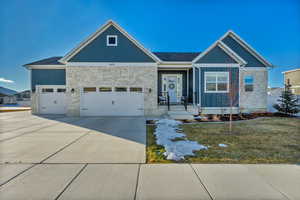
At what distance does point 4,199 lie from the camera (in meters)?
2.12

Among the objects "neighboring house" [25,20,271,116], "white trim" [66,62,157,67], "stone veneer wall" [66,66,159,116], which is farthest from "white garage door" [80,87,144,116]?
"white trim" [66,62,157,67]

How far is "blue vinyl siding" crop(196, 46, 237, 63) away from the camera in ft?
35.2

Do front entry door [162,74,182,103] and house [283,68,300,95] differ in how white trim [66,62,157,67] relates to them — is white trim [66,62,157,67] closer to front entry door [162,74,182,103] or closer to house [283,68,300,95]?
front entry door [162,74,182,103]

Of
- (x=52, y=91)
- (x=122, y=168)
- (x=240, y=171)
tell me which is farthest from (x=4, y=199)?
(x=52, y=91)

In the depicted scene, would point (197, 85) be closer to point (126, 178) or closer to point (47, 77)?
point (126, 178)

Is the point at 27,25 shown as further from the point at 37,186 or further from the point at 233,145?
the point at 233,145

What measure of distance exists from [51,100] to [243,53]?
17.0 metres

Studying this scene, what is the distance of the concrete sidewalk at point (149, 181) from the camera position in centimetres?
219

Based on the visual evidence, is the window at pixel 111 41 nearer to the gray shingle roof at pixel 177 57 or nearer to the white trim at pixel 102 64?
the white trim at pixel 102 64

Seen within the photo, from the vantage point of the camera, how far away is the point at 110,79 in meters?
10.8

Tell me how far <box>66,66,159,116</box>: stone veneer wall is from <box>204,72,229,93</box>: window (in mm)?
4007

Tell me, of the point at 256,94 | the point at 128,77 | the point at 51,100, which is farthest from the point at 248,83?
the point at 51,100

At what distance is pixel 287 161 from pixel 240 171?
1.48 m

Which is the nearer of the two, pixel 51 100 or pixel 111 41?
pixel 111 41
